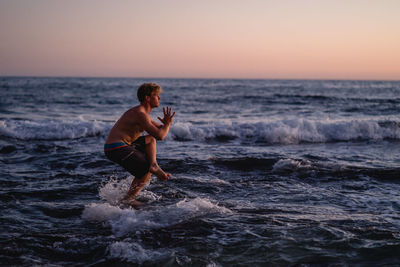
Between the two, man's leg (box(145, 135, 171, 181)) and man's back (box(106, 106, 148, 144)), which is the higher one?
man's back (box(106, 106, 148, 144))

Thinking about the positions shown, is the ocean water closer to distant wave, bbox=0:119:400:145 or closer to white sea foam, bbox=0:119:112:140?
distant wave, bbox=0:119:400:145

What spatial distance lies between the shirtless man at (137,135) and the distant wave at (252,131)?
24.1ft

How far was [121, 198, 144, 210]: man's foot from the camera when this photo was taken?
5.45 m

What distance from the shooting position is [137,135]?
5.43m

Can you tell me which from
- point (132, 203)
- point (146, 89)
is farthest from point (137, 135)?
point (132, 203)

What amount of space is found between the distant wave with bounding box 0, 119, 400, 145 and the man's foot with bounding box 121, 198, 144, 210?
7213 millimetres

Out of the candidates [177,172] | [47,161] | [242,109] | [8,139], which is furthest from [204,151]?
[242,109]

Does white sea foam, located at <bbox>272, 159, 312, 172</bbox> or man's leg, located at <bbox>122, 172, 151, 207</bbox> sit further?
white sea foam, located at <bbox>272, 159, 312, 172</bbox>

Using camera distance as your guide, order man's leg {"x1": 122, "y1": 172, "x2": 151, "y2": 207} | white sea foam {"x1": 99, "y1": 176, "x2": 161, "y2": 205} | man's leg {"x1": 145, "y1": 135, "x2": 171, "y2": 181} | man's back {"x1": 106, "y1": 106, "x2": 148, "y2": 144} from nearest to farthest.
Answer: man's back {"x1": 106, "y1": 106, "x2": 148, "y2": 144} → man's leg {"x1": 145, "y1": 135, "x2": 171, "y2": 181} → man's leg {"x1": 122, "y1": 172, "x2": 151, "y2": 207} → white sea foam {"x1": 99, "y1": 176, "x2": 161, "y2": 205}

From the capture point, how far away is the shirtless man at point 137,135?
5062mm

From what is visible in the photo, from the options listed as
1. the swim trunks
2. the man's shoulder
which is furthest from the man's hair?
the swim trunks

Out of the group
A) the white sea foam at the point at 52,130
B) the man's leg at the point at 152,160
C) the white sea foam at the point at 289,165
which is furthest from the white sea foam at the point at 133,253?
the white sea foam at the point at 52,130

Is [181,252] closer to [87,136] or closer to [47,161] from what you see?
[47,161]

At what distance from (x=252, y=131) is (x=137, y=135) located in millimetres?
8548
